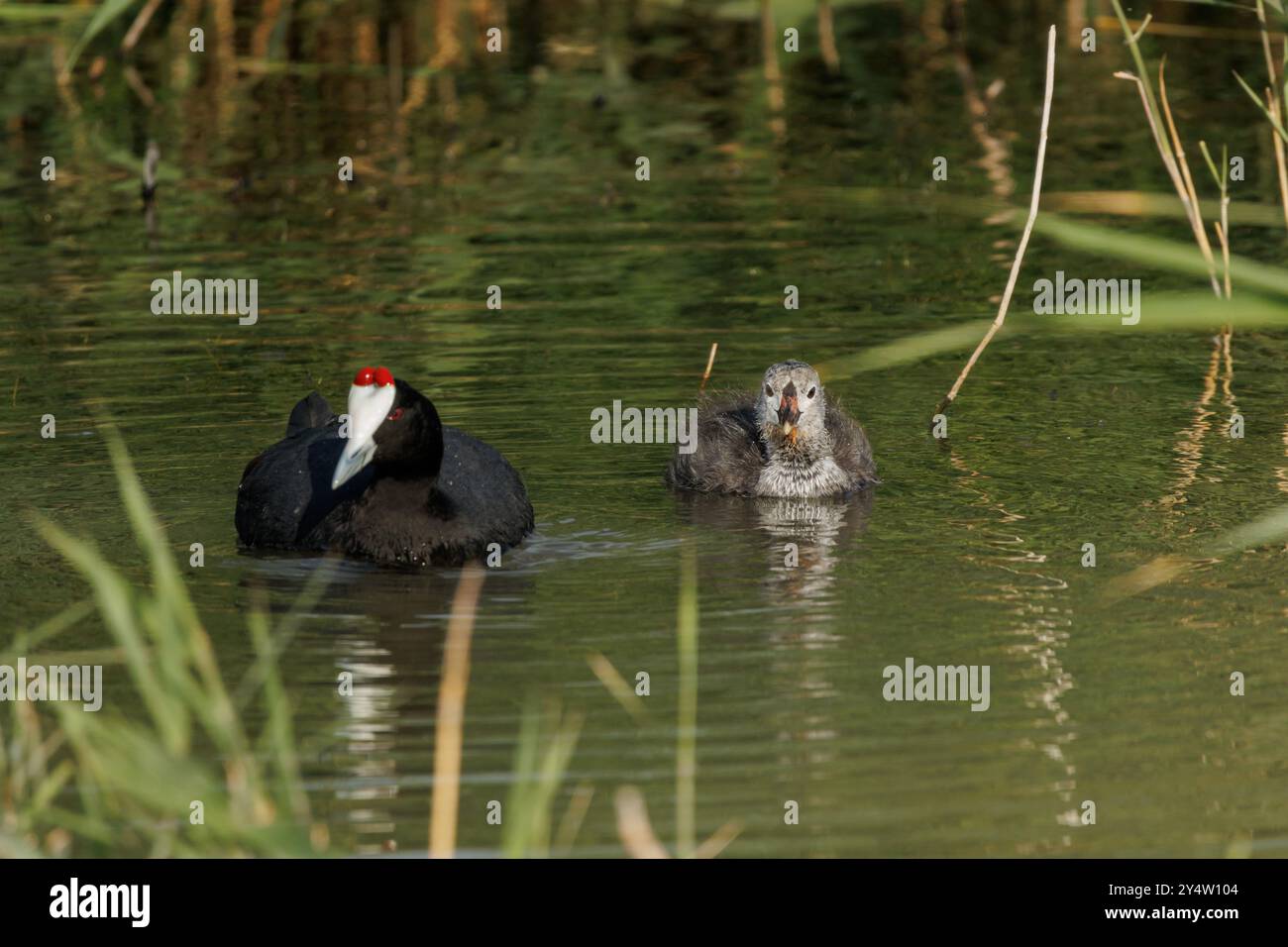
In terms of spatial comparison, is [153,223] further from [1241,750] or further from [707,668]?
[1241,750]

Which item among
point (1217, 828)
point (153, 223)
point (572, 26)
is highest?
point (572, 26)

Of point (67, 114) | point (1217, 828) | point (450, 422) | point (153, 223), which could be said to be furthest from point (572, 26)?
point (1217, 828)

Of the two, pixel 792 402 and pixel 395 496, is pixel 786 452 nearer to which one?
pixel 792 402

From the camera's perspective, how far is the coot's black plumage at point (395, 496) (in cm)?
923

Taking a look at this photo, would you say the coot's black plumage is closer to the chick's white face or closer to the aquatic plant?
the aquatic plant

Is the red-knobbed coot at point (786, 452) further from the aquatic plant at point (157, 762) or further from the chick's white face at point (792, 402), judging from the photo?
the aquatic plant at point (157, 762)

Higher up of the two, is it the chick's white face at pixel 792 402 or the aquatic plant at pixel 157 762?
the chick's white face at pixel 792 402

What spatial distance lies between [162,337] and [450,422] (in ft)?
9.22

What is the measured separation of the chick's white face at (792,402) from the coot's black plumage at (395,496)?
55.6 inches

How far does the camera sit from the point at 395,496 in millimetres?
9445

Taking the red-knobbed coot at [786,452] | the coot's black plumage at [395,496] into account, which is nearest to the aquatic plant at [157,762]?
the coot's black plumage at [395,496]

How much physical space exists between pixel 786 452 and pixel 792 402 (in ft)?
0.88

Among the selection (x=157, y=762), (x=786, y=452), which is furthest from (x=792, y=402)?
(x=157, y=762)

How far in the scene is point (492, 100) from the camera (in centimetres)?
2134
